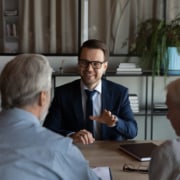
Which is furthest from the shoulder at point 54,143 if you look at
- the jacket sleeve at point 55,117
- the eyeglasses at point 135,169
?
the jacket sleeve at point 55,117

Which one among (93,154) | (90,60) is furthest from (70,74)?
(93,154)

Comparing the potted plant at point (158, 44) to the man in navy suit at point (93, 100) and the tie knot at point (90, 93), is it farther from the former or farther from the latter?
the tie knot at point (90, 93)

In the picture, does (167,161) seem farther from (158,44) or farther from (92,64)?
(158,44)

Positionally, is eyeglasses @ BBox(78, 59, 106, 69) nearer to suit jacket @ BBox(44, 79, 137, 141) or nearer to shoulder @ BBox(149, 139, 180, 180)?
suit jacket @ BBox(44, 79, 137, 141)

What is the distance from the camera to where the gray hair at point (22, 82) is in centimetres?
141

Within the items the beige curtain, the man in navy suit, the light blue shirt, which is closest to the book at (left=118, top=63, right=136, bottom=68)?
the beige curtain

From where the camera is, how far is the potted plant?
389 cm

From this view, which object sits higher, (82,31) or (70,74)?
(82,31)

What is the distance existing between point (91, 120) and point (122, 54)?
1775 millimetres

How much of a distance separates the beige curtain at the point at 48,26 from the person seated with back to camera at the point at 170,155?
9.34ft

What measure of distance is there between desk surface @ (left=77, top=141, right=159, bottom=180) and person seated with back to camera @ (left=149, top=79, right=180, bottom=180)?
0.46 meters

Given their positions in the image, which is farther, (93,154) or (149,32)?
(149,32)

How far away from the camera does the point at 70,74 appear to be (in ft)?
12.9

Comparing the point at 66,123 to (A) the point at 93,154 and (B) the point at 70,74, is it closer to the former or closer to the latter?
(A) the point at 93,154
